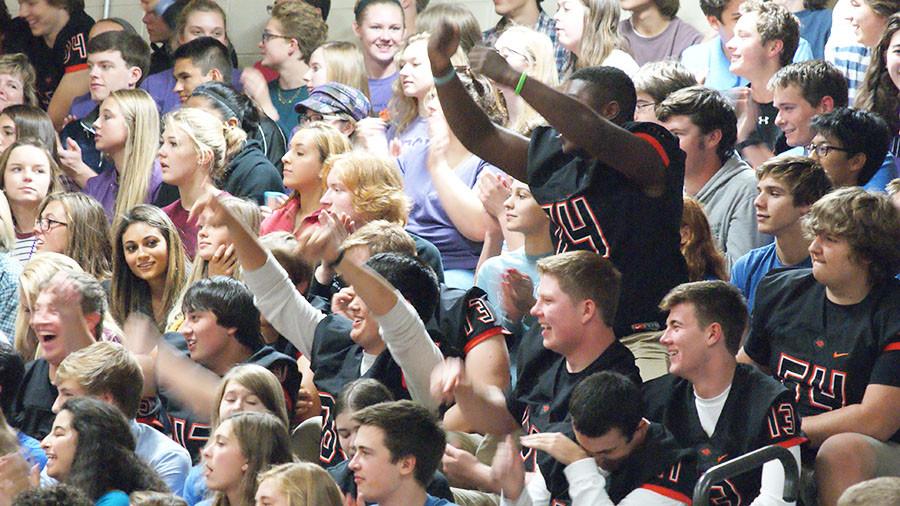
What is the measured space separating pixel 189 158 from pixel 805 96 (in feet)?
8.87

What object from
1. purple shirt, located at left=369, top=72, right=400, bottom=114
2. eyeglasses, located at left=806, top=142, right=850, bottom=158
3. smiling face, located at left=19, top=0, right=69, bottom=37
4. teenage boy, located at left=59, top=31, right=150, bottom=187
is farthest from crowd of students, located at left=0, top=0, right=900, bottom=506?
smiling face, located at left=19, top=0, right=69, bottom=37

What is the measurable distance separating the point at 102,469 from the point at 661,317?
172 cm

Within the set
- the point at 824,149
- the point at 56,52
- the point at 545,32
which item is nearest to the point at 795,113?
the point at 824,149

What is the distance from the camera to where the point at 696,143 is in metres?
5.58

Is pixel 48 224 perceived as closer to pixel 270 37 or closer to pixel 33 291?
pixel 33 291

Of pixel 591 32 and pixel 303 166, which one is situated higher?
pixel 591 32

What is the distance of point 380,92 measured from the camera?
7.93m

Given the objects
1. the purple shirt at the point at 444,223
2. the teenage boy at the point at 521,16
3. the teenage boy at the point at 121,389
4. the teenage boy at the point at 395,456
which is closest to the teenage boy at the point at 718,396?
the teenage boy at the point at 395,456

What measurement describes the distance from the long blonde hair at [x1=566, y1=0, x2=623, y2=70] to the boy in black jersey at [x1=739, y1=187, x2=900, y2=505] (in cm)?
269

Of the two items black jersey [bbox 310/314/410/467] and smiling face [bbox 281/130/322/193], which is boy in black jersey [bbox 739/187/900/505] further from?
smiling face [bbox 281/130/322/193]

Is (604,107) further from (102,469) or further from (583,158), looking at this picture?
(102,469)

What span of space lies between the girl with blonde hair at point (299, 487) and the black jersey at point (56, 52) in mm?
5211

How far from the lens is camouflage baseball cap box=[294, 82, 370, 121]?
7.09m

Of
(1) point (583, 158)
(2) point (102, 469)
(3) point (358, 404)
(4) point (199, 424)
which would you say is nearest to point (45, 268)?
(4) point (199, 424)
